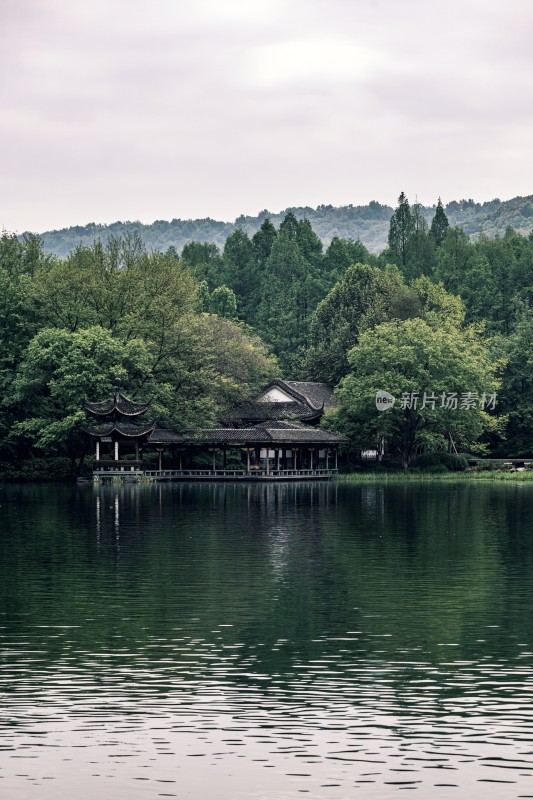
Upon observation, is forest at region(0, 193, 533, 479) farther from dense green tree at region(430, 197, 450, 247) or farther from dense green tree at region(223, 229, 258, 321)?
dense green tree at region(430, 197, 450, 247)

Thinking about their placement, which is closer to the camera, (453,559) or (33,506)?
(453,559)

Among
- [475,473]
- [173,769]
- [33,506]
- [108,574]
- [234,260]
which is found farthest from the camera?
[234,260]

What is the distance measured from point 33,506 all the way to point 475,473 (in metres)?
38.4

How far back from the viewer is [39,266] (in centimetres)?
8912

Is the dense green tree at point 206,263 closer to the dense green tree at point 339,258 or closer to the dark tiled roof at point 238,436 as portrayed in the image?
the dense green tree at point 339,258

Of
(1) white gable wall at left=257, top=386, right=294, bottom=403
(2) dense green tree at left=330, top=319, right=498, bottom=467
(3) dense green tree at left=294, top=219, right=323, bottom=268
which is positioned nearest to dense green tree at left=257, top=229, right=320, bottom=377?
(3) dense green tree at left=294, top=219, right=323, bottom=268

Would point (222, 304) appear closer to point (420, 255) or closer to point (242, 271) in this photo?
point (242, 271)

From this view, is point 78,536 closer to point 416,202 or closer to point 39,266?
point 39,266

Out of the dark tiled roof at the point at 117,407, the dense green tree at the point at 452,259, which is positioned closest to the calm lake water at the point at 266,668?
the dark tiled roof at the point at 117,407

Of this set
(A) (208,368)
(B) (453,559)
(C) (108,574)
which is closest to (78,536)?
(C) (108,574)

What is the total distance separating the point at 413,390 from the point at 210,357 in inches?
552

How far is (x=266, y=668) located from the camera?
60.0 feet

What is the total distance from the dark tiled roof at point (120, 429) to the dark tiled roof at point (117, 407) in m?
0.79

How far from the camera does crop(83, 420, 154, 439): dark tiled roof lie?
76812 millimetres
